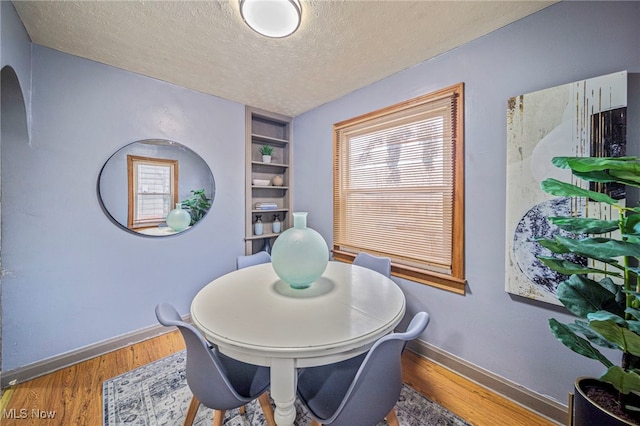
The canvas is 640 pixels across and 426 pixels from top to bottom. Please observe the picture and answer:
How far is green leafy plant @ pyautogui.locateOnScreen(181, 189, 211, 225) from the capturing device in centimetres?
257

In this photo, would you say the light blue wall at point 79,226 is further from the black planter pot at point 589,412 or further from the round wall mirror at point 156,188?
the black planter pot at point 589,412

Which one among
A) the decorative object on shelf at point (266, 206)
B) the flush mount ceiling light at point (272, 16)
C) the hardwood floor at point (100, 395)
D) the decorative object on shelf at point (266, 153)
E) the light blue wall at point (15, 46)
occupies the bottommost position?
the hardwood floor at point (100, 395)

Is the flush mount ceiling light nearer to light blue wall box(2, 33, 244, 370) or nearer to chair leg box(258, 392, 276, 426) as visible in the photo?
light blue wall box(2, 33, 244, 370)

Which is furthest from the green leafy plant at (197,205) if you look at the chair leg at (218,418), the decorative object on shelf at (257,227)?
the chair leg at (218,418)

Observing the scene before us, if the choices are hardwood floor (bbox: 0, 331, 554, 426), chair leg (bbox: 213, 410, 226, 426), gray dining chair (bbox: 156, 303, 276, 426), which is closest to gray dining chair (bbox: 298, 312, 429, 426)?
gray dining chair (bbox: 156, 303, 276, 426)

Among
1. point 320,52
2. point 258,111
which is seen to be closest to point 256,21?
point 320,52

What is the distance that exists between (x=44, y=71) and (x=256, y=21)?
1741 mm

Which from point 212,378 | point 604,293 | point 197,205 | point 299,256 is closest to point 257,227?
point 197,205

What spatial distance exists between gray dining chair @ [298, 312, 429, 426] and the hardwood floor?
0.89m

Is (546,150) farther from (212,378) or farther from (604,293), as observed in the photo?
(212,378)

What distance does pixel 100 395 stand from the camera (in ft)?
5.39

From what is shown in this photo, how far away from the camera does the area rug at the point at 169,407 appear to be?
1444 millimetres

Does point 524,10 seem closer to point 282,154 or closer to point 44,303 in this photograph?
A: point 282,154

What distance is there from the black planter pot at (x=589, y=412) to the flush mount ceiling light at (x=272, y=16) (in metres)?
2.22
